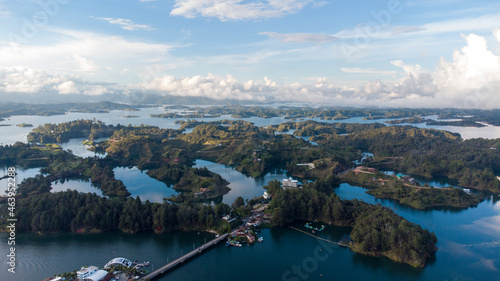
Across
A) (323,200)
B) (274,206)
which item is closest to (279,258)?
(274,206)

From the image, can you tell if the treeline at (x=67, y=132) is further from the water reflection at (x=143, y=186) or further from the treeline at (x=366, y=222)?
the treeline at (x=366, y=222)

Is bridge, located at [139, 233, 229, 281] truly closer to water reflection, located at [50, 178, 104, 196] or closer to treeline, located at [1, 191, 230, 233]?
treeline, located at [1, 191, 230, 233]

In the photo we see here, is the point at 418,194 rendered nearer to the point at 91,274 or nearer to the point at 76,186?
the point at 91,274

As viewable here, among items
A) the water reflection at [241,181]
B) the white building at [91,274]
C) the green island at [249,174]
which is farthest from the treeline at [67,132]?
the white building at [91,274]

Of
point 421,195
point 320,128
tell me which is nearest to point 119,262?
point 421,195

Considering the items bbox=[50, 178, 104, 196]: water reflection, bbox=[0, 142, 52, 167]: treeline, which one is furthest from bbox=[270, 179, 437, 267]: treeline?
bbox=[0, 142, 52, 167]: treeline

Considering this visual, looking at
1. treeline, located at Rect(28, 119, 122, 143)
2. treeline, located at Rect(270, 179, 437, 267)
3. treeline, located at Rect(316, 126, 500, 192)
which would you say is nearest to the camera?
treeline, located at Rect(270, 179, 437, 267)
